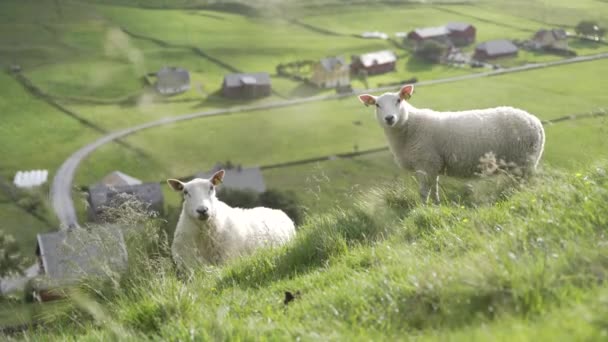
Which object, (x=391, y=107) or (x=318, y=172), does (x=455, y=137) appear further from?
(x=318, y=172)

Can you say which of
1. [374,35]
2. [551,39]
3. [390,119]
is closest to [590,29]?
[551,39]

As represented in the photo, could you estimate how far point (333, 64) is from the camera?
96125 mm

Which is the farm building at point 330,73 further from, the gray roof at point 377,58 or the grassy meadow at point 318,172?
the gray roof at point 377,58

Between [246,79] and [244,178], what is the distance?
1459 inches

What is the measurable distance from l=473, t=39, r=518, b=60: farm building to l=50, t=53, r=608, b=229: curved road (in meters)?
7.56

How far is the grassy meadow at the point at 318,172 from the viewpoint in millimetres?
4602

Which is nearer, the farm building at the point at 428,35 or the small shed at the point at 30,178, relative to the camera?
the small shed at the point at 30,178

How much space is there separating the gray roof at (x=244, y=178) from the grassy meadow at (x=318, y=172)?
244cm

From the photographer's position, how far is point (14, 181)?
6031cm

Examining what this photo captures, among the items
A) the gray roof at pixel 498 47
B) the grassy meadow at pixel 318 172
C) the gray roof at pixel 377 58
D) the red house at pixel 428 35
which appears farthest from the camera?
the red house at pixel 428 35

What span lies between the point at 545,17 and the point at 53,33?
80733 millimetres

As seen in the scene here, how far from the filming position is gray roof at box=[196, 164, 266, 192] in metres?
54.8

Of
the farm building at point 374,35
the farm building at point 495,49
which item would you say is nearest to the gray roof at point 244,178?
the farm building at point 495,49

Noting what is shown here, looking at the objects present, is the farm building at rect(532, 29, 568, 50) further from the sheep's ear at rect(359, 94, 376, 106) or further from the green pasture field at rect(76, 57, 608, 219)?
the sheep's ear at rect(359, 94, 376, 106)
